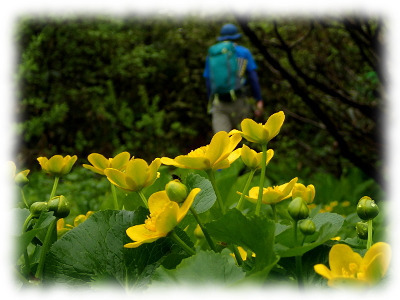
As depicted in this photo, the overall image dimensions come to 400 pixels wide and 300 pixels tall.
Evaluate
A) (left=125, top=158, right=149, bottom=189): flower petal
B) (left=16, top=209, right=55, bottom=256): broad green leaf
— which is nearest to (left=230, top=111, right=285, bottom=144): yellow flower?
(left=125, top=158, right=149, bottom=189): flower petal

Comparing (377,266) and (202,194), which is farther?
(202,194)

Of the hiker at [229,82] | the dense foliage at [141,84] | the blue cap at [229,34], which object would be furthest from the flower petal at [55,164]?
the blue cap at [229,34]

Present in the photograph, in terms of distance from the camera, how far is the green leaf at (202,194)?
52 centimetres

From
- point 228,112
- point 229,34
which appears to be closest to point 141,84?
point 229,34

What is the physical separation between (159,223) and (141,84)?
5.74 m

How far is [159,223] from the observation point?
1.41 feet

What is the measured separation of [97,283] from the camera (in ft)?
1.53

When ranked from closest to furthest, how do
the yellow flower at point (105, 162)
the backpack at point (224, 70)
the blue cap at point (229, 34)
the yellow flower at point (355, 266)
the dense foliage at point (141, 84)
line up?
the yellow flower at point (355, 266), the yellow flower at point (105, 162), the dense foliage at point (141, 84), the backpack at point (224, 70), the blue cap at point (229, 34)

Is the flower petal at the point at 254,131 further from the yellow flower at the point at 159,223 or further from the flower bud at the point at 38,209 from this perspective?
the flower bud at the point at 38,209

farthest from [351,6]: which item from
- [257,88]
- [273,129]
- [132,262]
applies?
[257,88]

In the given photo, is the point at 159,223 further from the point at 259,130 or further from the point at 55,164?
the point at 55,164

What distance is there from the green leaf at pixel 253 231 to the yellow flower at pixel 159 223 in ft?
0.09

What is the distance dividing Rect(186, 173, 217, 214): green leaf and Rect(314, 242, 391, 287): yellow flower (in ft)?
0.49

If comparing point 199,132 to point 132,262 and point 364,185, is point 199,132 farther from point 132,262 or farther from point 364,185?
point 132,262
